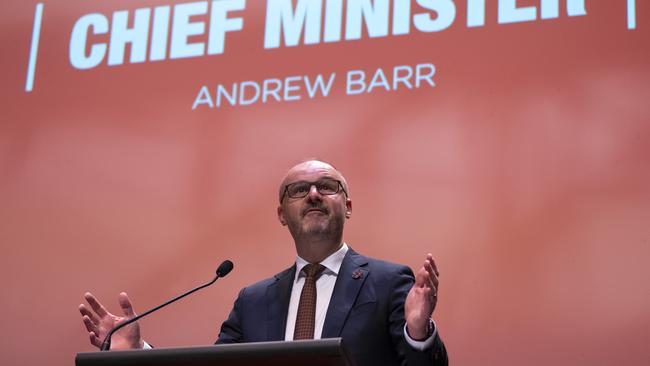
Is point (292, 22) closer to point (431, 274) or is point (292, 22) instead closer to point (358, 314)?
point (358, 314)

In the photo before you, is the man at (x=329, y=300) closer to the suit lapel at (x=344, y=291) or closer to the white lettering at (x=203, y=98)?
the suit lapel at (x=344, y=291)

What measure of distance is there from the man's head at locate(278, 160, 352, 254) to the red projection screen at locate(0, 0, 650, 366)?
1.80 ft

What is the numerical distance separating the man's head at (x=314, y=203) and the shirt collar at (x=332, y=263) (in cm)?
3

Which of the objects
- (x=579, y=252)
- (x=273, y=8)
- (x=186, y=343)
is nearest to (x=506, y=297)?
(x=579, y=252)

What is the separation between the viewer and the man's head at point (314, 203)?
3227 millimetres

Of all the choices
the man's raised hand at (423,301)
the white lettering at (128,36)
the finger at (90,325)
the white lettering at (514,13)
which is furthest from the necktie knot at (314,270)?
the white lettering at (128,36)

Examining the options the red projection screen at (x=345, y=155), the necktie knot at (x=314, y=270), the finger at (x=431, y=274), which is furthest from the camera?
the red projection screen at (x=345, y=155)

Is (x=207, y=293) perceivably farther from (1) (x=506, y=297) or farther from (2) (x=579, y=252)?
(2) (x=579, y=252)

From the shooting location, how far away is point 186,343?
12.7ft

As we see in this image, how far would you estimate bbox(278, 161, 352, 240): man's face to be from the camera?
323 cm

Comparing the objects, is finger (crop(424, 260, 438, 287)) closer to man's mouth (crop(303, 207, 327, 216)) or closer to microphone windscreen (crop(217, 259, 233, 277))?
microphone windscreen (crop(217, 259, 233, 277))

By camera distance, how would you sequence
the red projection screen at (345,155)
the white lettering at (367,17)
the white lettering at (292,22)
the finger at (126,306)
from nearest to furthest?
the finger at (126,306), the red projection screen at (345,155), the white lettering at (367,17), the white lettering at (292,22)

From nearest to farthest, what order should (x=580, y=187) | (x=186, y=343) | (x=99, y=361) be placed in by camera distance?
(x=99, y=361) < (x=580, y=187) < (x=186, y=343)

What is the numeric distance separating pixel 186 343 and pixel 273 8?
1527 millimetres
